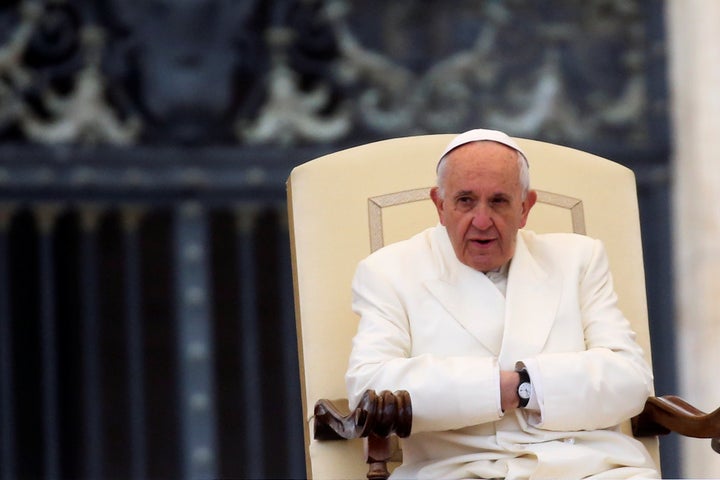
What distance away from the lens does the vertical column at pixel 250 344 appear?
19.7 feet

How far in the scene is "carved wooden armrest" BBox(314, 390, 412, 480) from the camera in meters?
3.67

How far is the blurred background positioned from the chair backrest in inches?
65.7

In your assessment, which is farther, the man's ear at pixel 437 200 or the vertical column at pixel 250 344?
A: the vertical column at pixel 250 344

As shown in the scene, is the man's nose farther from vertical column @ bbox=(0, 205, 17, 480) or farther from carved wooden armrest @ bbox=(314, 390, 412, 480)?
vertical column @ bbox=(0, 205, 17, 480)

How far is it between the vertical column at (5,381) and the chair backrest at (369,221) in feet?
6.05

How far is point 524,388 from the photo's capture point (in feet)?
12.5

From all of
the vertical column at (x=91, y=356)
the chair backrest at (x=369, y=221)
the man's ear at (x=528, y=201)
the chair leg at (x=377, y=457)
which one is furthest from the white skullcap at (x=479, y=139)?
the vertical column at (x=91, y=356)

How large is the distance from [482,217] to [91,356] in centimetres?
237

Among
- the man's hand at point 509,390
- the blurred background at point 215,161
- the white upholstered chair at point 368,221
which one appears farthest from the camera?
the blurred background at point 215,161

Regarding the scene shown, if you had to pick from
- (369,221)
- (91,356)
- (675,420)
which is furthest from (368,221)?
(91,356)

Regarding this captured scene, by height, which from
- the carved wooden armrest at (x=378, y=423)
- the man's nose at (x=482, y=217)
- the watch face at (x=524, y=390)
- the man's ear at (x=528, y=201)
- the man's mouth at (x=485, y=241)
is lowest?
the carved wooden armrest at (x=378, y=423)

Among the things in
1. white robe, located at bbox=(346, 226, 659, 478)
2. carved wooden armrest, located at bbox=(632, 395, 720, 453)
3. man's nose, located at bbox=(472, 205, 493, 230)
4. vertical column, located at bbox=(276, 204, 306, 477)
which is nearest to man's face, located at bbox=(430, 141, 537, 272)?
man's nose, located at bbox=(472, 205, 493, 230)

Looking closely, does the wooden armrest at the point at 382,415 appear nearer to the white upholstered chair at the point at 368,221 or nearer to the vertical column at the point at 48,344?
the white upholstered chair at the point at 368,221

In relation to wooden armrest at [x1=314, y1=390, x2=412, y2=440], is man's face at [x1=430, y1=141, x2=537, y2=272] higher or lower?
higher
